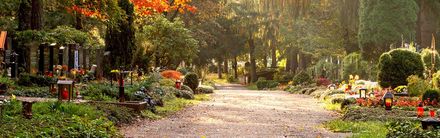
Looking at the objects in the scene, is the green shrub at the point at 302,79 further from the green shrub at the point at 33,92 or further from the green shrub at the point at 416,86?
the green shrub at the point at 33,92

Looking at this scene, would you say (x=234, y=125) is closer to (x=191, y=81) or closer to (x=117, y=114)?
(x=117, y=114)

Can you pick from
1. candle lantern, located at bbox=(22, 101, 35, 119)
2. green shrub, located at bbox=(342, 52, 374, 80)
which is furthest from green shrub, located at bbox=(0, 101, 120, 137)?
green shrub, located at bbox=(342, 52, 374, 80)

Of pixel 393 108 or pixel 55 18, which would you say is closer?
pixel 393 108

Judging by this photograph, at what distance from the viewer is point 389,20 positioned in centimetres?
3616

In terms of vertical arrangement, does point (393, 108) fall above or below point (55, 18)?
below

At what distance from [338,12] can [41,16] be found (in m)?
23.0

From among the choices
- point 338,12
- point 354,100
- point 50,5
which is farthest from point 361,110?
point 338,12

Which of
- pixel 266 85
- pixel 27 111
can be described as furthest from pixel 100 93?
pixel 266 85

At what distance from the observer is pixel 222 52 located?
6169 centimetres

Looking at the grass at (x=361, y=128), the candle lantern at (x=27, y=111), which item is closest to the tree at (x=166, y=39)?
the grass at (x=361, y=128)

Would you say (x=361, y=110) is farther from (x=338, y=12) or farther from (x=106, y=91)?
(x=338, y=12)

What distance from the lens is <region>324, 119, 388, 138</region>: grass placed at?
455 inches

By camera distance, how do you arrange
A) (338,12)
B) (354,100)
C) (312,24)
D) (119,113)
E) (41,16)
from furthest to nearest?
(312,24) → (338,12) → (41,16) → (354,100) → (119,113)

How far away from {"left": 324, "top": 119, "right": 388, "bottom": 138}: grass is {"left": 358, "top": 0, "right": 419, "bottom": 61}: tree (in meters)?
22.0
